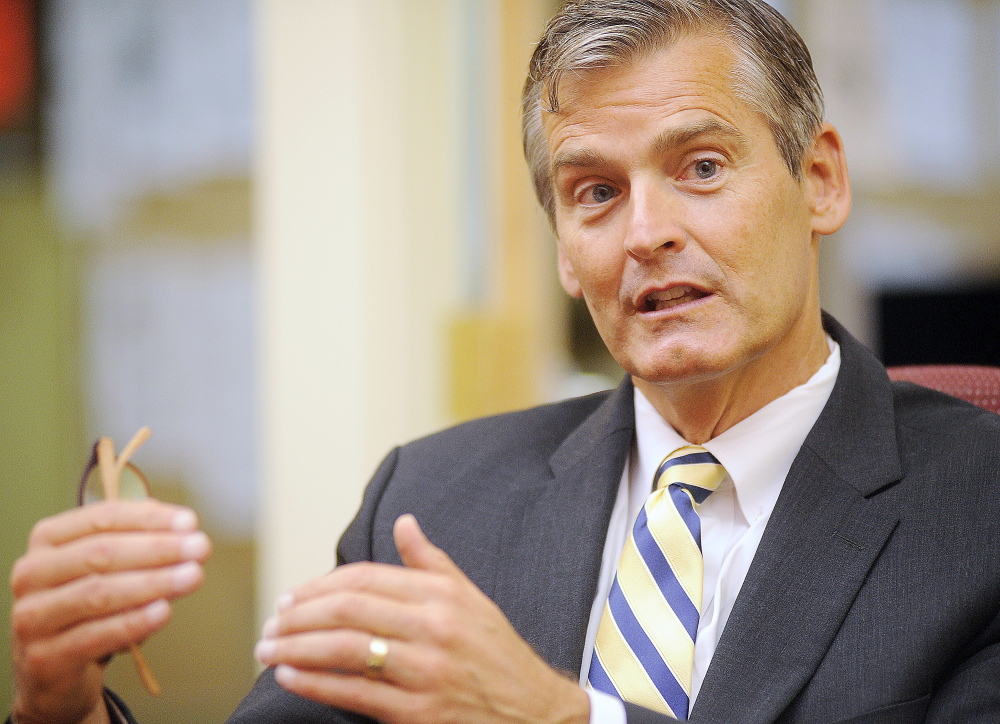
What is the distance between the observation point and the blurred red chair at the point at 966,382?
1.47m

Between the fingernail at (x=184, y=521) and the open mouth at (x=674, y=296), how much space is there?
2.11ft

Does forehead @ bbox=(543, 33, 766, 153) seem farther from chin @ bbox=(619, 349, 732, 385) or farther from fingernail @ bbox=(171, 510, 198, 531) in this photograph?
fingernail @ bbox=(171, 510, 198, 531)

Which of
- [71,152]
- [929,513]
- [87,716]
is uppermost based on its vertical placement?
[71,152]

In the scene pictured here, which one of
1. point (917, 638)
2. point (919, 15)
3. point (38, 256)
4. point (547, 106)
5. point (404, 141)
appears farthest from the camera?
point (919, 15)

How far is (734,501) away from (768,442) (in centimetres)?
9

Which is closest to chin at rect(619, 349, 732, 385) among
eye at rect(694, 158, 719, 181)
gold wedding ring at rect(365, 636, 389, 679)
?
eye at rect(694, 158, 719, 181)

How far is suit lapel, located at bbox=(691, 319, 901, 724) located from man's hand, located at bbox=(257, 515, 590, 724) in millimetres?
301

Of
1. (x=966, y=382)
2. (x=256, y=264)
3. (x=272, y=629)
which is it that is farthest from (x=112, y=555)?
(x=256, y=264)

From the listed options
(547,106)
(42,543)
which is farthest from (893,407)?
(42,543)

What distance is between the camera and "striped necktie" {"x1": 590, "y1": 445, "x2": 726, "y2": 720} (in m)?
1.21

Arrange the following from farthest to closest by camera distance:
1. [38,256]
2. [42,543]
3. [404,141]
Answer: [38,256] < [404,141] < [42,543]

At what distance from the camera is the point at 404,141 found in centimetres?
318

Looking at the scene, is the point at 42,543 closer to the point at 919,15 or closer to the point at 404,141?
the point at 404,141

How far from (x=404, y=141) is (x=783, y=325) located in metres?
2.08
